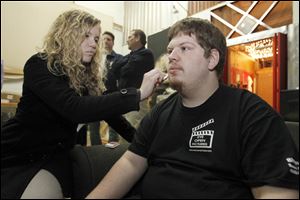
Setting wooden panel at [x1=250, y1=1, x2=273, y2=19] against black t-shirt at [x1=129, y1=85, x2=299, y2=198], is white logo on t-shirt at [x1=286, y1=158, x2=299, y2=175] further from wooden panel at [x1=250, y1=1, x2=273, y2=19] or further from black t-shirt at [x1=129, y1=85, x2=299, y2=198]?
wooden panel at [x1=250, y1=1, x2=273, y2=19]

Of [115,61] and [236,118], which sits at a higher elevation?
[115,61]

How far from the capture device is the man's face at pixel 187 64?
0.93 m

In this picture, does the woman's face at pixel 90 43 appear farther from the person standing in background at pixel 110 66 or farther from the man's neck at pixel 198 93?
the man's neck at pixel 198 93

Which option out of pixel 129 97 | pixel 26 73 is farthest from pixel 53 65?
pixel 129 97

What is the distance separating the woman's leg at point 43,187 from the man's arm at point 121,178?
0.12 metres

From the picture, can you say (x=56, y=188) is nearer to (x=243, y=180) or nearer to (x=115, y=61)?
(x=243, y=180)

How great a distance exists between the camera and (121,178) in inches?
35.5

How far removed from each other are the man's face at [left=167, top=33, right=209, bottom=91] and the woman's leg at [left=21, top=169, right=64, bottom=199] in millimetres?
507

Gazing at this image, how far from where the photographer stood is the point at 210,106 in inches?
34.7

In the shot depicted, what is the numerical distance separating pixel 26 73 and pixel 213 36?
24.8 inches

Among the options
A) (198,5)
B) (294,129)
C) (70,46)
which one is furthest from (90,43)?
(198,5)

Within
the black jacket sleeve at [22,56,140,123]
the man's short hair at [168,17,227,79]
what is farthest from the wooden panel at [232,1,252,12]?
the black jacket sleeve at [22,56,140,123]

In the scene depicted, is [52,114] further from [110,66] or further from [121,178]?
[110,66]

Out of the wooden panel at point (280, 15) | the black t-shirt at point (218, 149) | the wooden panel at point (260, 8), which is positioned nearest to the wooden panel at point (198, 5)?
the wooden panel at point (260, 8)
